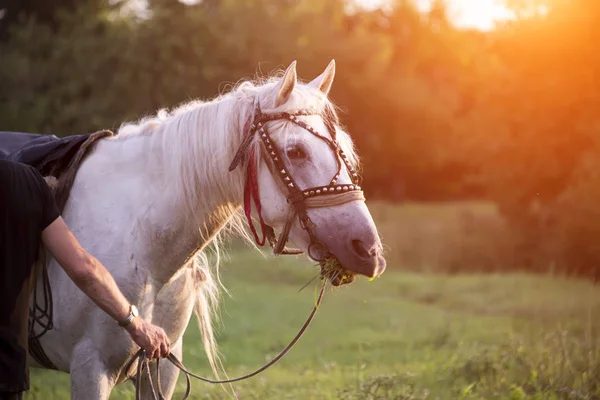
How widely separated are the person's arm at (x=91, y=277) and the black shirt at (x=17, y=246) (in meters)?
0.05

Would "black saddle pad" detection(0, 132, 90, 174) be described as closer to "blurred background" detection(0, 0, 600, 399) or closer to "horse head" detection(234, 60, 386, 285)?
"horse head" detection(234, 60, 386, 285)

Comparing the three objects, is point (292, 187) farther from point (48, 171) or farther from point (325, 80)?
point (48, 171)

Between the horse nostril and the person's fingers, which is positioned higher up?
the horse nostril

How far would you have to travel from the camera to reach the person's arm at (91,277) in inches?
104

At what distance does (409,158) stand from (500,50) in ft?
44.4

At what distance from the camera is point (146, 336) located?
113 inches

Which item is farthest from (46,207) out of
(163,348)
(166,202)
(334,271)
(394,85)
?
(394,85)

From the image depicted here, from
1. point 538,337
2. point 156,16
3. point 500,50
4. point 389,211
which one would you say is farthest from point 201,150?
point 389,211

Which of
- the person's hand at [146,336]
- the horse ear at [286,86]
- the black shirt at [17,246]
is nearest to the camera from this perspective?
the black shirt at [17,246]

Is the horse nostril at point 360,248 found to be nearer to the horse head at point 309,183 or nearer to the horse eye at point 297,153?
the horse head at point 309,183

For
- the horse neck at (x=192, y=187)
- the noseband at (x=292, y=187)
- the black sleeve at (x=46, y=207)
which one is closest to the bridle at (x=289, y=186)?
the noseband at (x=292, y=187)

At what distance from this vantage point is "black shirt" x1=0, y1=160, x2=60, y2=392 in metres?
2.57

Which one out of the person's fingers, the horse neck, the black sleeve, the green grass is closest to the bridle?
the horse neck

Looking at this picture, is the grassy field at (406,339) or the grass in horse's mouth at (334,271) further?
the grassy field at (406,339)
